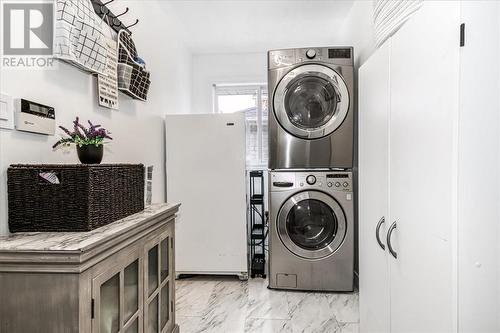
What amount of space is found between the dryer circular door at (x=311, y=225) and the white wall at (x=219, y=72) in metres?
1.99

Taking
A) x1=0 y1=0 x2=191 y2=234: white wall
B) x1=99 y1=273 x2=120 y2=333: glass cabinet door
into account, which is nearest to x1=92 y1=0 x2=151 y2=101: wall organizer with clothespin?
x1=0 y1=0 x2=191 y2=234: white wall

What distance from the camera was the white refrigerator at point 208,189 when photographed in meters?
2.80

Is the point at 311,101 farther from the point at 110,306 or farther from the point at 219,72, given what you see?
the point at 110,306

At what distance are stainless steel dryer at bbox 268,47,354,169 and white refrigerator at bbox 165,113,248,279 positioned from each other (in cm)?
39

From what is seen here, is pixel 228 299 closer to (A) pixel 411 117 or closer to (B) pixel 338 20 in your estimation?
(A) pixel 411 117

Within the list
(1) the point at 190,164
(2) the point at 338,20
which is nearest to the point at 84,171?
(1) the point at 190,164

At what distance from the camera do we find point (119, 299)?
110 centimetres

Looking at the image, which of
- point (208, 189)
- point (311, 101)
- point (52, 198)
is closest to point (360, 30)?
point (311, 101)

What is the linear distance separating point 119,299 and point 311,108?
6.99ft

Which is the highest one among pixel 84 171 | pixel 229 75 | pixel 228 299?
pixel 229 75

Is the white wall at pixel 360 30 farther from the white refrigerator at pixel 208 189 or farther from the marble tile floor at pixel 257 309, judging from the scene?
the marble tile floor at pixel 257 309

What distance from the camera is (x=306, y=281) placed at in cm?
258

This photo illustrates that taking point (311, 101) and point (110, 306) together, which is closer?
point (110, 306)

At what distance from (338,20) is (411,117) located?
98.7 inches
